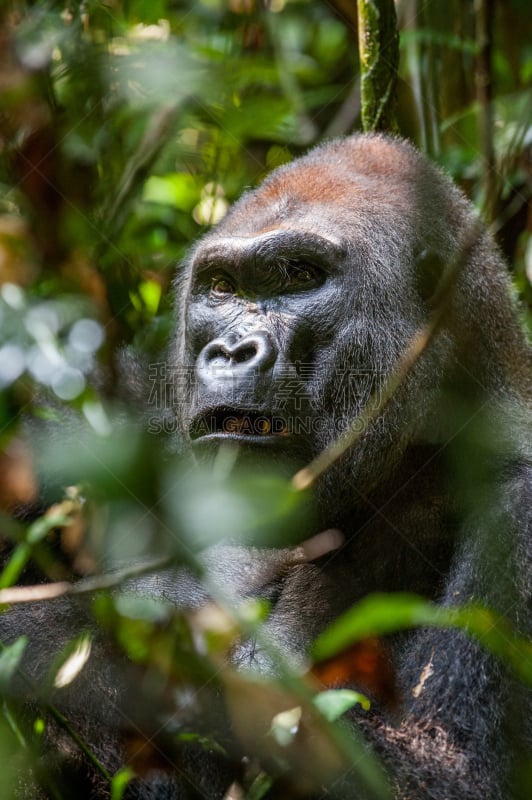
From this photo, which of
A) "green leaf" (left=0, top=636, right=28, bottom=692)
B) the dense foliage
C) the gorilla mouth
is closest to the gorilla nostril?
the gorilla mouth

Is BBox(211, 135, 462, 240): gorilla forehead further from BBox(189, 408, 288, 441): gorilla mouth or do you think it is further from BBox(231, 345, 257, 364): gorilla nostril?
BBox(189, 408, 288, 441): gorilla mouth

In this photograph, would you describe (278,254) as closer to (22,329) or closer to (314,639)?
(22,329)

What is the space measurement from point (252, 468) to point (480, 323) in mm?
1160

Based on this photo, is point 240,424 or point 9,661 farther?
point 240,424

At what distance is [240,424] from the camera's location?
3387 mm

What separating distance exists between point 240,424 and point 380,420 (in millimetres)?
586

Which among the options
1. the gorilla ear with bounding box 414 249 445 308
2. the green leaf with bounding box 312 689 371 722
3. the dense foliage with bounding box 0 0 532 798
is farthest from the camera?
the gorilla ear with bounding box 414 249 445 308

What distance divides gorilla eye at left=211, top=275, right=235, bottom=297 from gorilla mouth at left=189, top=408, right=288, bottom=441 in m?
0.71

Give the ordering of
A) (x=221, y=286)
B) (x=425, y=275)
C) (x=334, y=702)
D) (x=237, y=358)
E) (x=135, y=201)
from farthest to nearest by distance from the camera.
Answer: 1. (x=135, y=201)
2. (x=221, y=286)
3. (x=425, y=275)
4. (x=237, y=358)
5. (x=334, y=702)

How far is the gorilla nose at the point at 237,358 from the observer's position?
→ 329 centimetres

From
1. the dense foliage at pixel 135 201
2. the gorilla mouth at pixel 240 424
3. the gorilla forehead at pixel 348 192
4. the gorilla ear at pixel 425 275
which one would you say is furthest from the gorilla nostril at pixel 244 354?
the gorilla ear at pixel 425 275

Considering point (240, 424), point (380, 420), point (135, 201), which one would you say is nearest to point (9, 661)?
point (240, 424)

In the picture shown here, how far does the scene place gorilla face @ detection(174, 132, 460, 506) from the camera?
A: 133 inches

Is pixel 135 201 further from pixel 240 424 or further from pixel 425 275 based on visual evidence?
pixel 240 424
